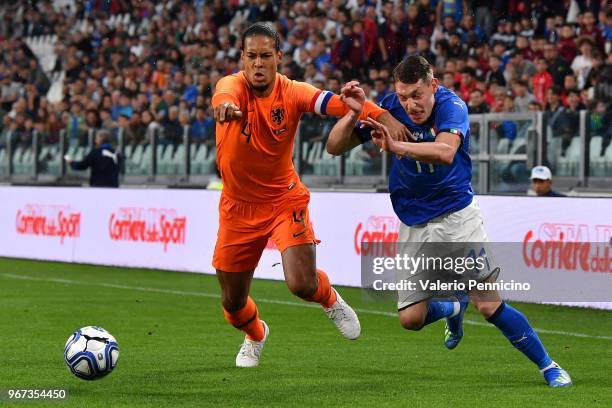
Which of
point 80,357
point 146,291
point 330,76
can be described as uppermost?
point 330,76

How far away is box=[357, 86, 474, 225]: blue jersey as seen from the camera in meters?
7.87

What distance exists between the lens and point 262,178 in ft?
27.5

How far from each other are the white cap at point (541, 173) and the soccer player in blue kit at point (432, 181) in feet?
22.2

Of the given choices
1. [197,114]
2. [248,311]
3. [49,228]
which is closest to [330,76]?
[197,114]

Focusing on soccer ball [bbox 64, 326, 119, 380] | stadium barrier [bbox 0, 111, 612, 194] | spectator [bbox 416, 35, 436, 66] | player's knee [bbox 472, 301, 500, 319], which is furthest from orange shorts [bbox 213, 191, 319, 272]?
spectator [bbox 416, 35, 436, 66]

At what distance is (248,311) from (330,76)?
38.5 ft

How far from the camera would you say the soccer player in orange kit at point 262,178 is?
8125 millimetres

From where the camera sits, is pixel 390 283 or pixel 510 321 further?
pixel 390 283

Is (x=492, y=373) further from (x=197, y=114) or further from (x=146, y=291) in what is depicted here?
(x=197, y=114)

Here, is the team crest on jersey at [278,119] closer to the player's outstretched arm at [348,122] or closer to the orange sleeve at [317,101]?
the orange sleeve at [317,101]

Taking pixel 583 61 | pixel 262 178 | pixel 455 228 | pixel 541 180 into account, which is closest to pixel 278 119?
pixel 262 178

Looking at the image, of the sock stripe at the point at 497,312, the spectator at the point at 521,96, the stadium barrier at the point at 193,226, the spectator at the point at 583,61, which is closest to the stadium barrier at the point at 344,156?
the spectator at the point at 521,96

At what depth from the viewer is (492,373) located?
27.8 ft

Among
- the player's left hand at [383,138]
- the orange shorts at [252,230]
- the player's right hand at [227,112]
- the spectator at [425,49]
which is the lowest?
the orange shorts at [252,230]
